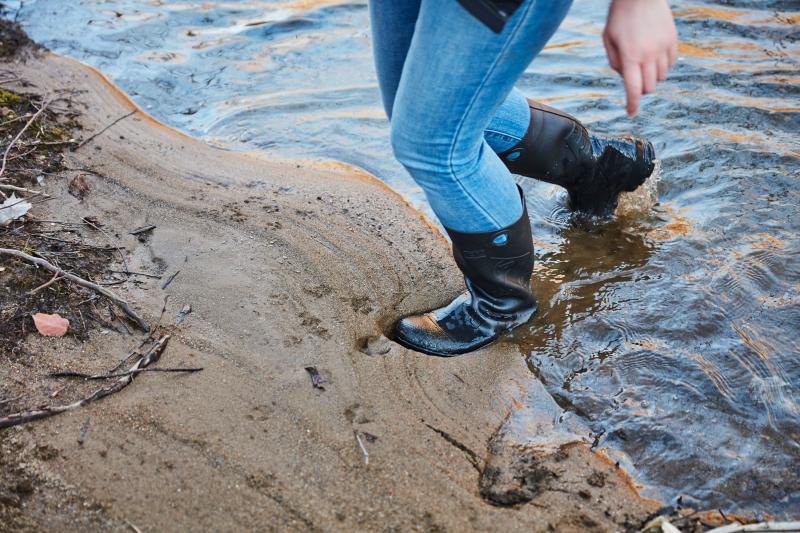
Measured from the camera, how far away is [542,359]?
230 centimetres

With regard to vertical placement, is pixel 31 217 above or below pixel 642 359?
above

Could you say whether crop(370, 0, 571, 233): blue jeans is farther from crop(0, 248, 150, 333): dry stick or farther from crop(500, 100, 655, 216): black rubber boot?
crop(0, 248, 150, 333): dry stick

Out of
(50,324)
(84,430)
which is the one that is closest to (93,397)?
(84,430)

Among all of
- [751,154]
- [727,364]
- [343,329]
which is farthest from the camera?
[751,154]

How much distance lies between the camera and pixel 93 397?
6.29ft

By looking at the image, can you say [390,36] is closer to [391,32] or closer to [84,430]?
[391,32]

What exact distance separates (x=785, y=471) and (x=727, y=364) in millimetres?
455

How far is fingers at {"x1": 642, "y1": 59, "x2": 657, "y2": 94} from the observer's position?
1380 mm

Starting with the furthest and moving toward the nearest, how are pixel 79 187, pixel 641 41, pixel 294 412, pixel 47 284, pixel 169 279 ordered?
pixel 79 187
pixel 169 279
pixel 47 284
pixel 294 412
pixel 641 41

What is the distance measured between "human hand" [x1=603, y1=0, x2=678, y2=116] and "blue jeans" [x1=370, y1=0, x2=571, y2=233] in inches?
6.2

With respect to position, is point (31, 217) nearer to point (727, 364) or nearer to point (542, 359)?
point (542, 359)

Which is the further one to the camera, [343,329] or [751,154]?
[751,154]

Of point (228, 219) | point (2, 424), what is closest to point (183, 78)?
point (228, 219)

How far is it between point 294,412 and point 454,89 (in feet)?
3.45
